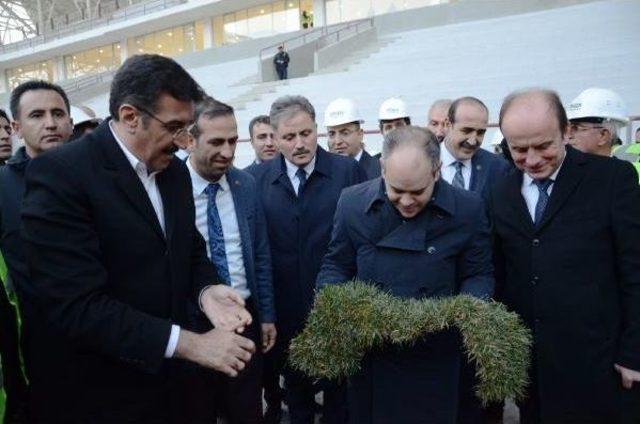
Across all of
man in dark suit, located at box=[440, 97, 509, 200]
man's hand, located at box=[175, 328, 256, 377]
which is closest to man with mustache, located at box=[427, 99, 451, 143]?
man in dark suit, located at box=[440, 97, 509, 200]

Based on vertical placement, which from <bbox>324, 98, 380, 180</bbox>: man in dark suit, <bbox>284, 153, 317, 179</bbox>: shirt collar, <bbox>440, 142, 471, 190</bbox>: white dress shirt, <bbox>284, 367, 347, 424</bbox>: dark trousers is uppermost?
<bbox>324, 98, 380, 180</bbox>: man in dark suit

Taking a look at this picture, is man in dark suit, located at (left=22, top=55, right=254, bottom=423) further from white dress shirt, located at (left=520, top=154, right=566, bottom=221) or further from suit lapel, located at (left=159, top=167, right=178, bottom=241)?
white dress shirt, located at (left=520, top=154, right=566, bottom=221)

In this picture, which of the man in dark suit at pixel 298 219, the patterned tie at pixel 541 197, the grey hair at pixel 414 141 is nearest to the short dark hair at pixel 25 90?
the man in dark suit at pixel 298 219

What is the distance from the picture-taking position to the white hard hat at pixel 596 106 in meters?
3.11

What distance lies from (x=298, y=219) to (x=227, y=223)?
501 millimetres

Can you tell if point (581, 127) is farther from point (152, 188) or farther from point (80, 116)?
point (80, 116)

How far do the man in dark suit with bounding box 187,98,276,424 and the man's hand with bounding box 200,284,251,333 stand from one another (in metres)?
0.98

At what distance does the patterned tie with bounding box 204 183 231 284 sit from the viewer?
10.1 ft

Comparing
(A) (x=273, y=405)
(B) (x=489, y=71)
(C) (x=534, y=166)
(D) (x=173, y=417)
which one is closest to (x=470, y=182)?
(C) (x=534, y=166)

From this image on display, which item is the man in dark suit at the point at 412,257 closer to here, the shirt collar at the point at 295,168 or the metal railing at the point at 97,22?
the shirt collar at the point at 295,168

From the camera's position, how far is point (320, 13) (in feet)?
94.3

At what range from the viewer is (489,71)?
46.8 feet

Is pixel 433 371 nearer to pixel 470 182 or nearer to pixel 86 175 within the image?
pixel 86 175

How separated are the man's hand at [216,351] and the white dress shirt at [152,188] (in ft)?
0.07
